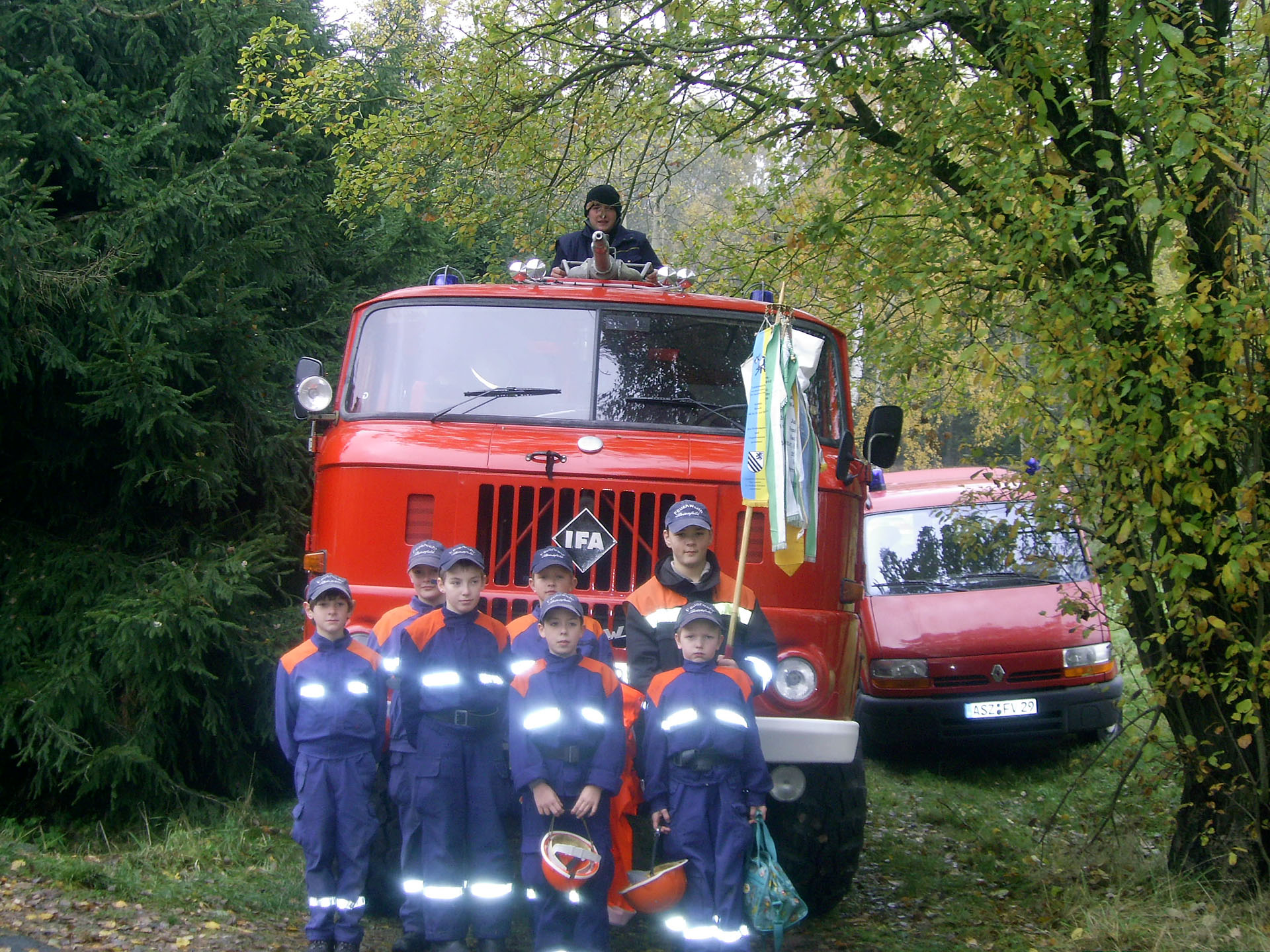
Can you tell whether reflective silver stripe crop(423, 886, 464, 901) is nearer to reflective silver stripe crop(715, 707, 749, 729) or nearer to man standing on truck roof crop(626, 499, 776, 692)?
man standing on truck roof crop(626, 499, 776, 692)

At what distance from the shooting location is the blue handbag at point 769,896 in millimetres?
4379

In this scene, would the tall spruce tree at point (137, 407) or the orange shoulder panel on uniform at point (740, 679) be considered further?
the tall spruce tree at point (137, 407)

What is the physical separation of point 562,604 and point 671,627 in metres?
0.50

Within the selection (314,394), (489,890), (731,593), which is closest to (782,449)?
(731,593)

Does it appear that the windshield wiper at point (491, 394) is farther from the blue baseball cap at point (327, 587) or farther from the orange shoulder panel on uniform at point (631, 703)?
the orange shoulder panel on uniform at point (631, 703)

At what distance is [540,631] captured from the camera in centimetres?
471

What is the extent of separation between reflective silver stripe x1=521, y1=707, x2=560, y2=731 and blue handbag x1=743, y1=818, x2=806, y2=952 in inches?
33.7

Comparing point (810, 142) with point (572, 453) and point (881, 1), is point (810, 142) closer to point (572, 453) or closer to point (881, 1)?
point (881, 1)

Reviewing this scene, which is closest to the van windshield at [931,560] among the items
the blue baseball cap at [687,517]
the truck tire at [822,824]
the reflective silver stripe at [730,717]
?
the truck tire at [822,824]

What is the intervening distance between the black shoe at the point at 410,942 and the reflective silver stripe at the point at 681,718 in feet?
4.43

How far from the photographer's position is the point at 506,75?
28.6 feet

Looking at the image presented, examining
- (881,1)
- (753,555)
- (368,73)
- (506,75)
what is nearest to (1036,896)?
(753,555)

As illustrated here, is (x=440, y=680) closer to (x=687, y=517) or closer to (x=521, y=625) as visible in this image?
(x=521, y=625)

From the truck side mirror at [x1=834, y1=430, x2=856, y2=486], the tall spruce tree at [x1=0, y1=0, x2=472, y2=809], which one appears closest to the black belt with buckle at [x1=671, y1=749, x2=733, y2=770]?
the truck side mirror at [x1=834, y1=430, x2=856, y2=486]
